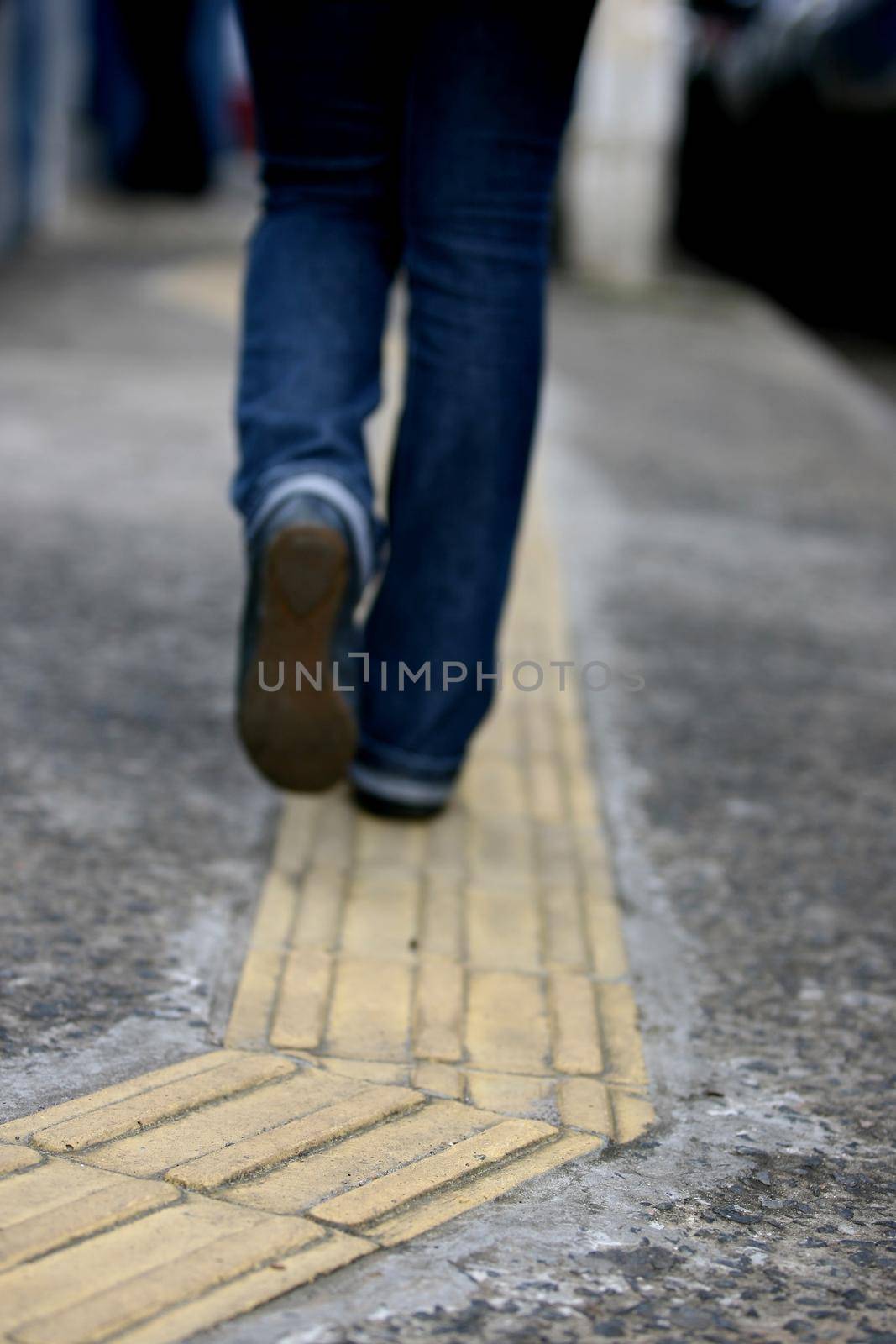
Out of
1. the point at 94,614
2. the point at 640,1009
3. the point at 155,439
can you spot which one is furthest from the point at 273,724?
the point at 155,439

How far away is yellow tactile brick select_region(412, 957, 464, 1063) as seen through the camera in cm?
138

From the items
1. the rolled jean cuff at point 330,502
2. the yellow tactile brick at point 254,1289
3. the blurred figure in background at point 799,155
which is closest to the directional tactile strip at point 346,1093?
the yellow tactile brick at point 254,1289

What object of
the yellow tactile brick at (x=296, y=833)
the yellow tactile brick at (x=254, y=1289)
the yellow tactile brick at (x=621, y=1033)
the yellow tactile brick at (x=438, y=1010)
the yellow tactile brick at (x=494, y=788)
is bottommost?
the yellow tactile brick at (x=621, y=1033)

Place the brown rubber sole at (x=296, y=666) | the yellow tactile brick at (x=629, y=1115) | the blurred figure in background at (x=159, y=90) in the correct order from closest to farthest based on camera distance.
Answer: the yellow tactile brick at (x=629, y=1115) → the brown rubber sole at (x=296, y=666) → the blurred figure in background at (x=159, y=90)

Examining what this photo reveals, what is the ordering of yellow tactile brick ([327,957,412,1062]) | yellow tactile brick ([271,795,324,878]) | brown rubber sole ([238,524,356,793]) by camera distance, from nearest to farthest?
yellow tactile brick ([327,957,412,1062]), brown rubber sole ([238,524,356,793]), yellow tactile brick ([271,795,324,878])

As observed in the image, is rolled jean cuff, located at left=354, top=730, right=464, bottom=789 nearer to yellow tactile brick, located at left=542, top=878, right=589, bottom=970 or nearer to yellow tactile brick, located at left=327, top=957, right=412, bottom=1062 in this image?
yellow tactile brick, located at left=542, top=878, right=589, bottom=970

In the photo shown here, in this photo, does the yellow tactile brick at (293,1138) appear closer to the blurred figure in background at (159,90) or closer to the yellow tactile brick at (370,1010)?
the yellow tactile brick at (370,1010)

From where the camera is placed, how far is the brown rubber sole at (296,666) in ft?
4.95

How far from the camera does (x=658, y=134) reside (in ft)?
24.2

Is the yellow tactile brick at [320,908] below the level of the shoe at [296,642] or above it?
below

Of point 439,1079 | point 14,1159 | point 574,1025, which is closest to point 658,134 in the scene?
point 574,1025

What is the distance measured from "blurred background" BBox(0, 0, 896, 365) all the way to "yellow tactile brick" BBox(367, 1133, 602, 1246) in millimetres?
5538

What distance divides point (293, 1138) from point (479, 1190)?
0.43 feet

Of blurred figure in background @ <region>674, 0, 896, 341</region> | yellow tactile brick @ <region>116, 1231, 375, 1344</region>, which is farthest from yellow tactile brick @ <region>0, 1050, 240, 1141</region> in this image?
blurred figure in background @ <region>674, 0, 896, 341</region>
